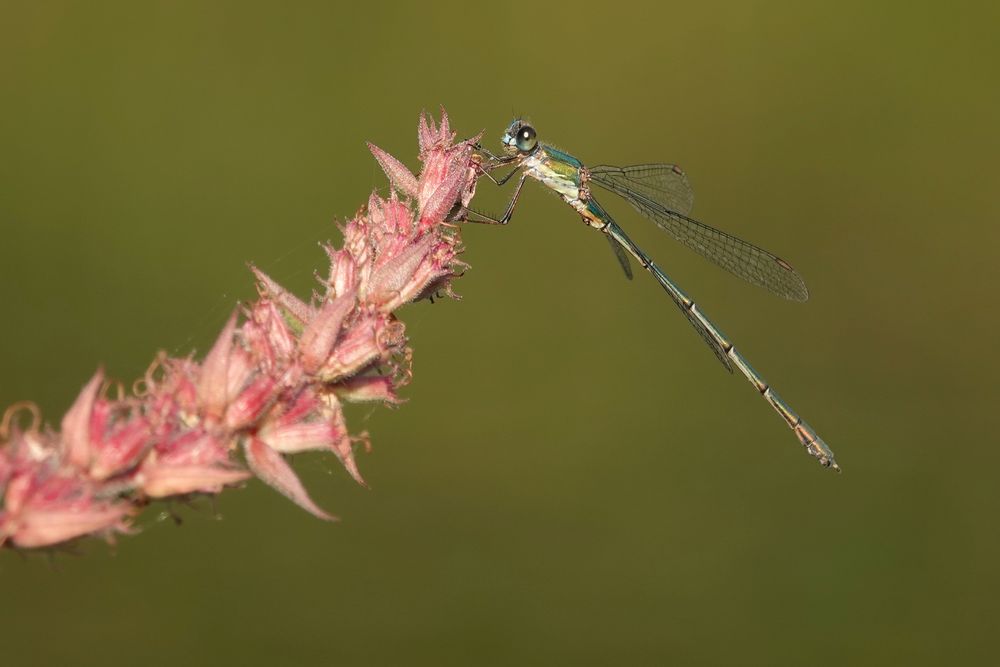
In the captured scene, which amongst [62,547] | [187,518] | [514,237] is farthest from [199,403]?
[514,237]

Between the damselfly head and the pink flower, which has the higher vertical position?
the damselfly head

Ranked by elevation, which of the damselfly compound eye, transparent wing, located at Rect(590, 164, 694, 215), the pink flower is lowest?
the pink flower

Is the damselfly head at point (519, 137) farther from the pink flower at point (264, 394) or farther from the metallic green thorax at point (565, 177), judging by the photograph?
the pink flower at point (264, 394)

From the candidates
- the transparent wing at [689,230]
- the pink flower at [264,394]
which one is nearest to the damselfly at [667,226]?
the transparent wing at [689,230]

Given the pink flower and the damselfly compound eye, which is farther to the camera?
the damselfly compound eye

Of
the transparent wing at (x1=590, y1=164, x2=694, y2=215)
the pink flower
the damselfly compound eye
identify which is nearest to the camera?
the pink flower

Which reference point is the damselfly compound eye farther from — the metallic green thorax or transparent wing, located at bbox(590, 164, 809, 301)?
transparent wing, located at bbox(590, 164, 809, 301)

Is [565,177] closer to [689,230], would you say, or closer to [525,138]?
[525,138]

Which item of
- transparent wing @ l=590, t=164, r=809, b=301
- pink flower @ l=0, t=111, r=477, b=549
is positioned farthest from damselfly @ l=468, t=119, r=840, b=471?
pink flower @ l=0, t=111, r=477, b=549

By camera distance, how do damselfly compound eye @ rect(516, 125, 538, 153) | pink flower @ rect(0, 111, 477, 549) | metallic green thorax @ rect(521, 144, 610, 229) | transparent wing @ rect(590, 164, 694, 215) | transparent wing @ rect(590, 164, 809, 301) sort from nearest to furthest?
pink flower @ rect(0, 111, 477, 549), damselfly compound eye @ rect(516, 125, 538, 153), metallic green thorax @ rect(521, 144, 610, 229), transparent wing @ rect(590, 164, 694, 215), transparent wing @ rect(590, 164, 809, 301)
